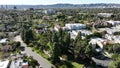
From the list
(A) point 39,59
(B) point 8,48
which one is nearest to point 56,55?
(A) point 39,59

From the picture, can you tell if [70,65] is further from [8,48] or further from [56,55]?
[8,48]

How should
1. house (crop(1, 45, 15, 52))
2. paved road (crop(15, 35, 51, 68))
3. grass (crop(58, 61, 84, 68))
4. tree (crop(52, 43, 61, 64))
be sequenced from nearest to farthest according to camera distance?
grass (crop(58, 61, 84, 68)), paved road (crop(15, 35, 51, 68)), tree (crop(52, 43, 61, 64)), house (crop(1, 45, 15, 52))

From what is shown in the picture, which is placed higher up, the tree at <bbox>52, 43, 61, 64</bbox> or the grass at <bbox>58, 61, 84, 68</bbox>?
the tree at <bbox>52, 43, 61, 64</bbox>

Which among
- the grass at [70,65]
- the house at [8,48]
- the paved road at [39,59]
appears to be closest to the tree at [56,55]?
the paved road at [39,59]

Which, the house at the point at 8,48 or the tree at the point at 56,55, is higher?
the tree at the point at 56,55

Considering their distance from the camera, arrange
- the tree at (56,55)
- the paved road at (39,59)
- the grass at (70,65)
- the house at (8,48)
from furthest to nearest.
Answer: the house at (8,48) → the tree at (56,55) → the paved road at (39,59) → the grass at (70,65)

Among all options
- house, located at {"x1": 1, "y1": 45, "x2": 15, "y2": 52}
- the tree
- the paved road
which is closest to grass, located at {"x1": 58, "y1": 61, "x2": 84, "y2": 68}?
the tree

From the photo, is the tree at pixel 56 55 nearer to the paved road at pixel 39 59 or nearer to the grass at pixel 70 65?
the paved road at pixel 39 59

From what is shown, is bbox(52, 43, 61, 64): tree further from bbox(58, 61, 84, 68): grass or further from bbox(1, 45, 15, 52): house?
bbox(1, 45, 15, 52): house

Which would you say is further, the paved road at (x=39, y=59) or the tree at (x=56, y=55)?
the tree at (x=56, y=55)

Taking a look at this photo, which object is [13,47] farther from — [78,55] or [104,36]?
[104,36]

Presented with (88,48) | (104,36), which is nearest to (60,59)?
(88,48)

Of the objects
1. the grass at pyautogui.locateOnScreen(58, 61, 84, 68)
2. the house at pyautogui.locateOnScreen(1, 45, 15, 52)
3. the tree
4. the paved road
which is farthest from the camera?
the house at pyautogui.locateOnScreen(1, 45, 15, 52)
